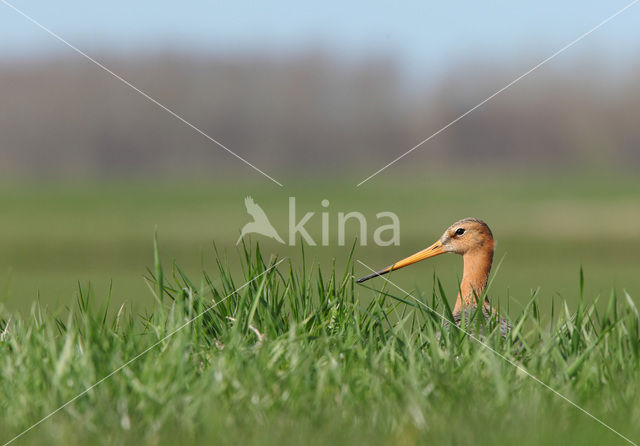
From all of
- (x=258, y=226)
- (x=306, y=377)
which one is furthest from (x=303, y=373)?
(x=258, y=226)

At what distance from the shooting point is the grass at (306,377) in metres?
4.07

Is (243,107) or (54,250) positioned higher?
(243,107)

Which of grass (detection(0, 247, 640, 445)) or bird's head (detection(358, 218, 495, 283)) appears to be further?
bird's head (detection(358, 218, 495, 283))

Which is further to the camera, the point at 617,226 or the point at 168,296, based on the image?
the point at 617,226

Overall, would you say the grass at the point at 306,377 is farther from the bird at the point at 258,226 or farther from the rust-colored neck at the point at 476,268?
the rust-colored neck at the point at 476,268

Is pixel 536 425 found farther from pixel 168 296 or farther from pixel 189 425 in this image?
pixel 168 296

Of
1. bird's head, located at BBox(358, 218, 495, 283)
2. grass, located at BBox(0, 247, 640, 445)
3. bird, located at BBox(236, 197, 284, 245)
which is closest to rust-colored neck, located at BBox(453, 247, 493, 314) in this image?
bird's head, located at BBox(358, 218, 495, 283)

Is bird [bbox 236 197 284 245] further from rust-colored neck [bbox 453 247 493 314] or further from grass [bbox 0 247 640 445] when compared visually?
rust-colored neck [bbox 453 247 493 314]

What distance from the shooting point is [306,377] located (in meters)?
4.65

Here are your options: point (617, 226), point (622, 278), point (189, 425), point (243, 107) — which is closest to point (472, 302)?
point (189, 425)

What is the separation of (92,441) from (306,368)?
105cm

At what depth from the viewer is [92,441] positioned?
4.02m

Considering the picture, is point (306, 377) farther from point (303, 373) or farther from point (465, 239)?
point (465, 239)

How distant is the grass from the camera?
160 inches
